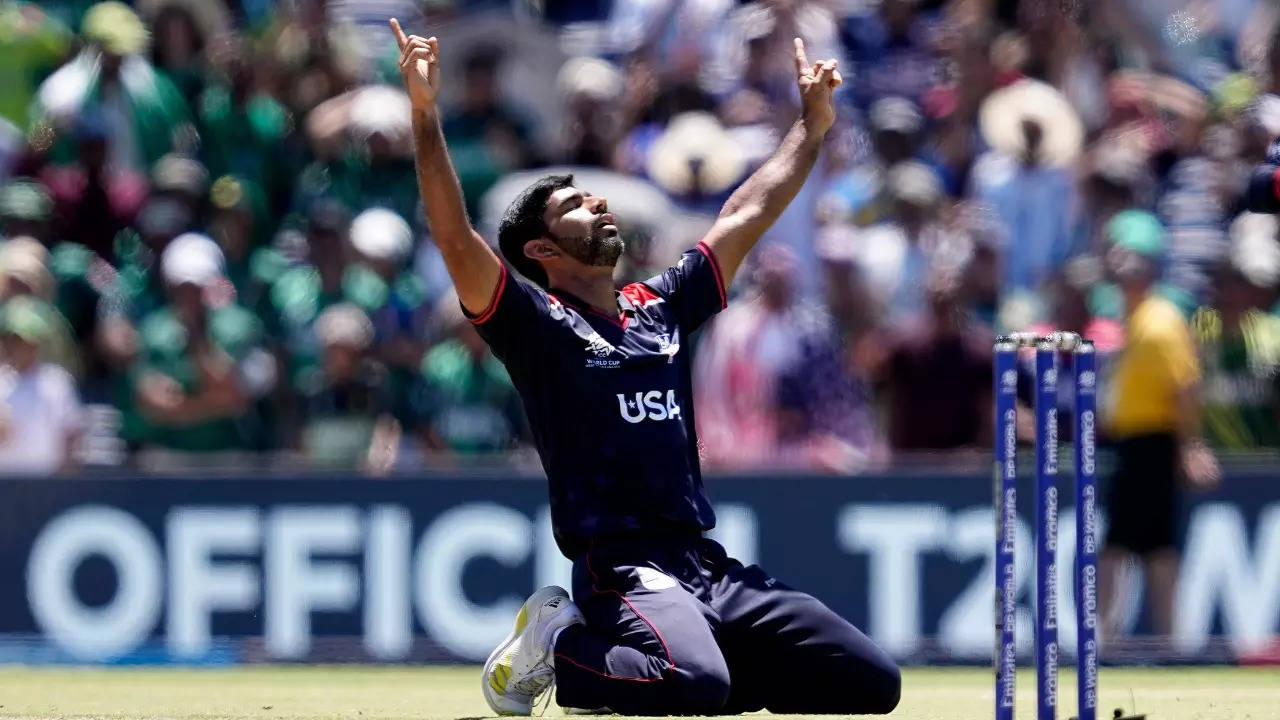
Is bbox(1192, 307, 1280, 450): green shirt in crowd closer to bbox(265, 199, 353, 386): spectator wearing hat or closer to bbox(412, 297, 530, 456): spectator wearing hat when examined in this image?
bbox(412, 297, 530, 456): spectator wearing hat

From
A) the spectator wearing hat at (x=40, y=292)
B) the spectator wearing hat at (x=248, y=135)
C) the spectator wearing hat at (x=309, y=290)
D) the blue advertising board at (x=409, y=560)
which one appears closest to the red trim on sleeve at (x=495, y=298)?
the blue advertising board at (x=409, y=560)

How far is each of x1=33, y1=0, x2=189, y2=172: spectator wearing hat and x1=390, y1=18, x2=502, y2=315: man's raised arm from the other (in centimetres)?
671

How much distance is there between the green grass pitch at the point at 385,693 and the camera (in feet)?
24.7

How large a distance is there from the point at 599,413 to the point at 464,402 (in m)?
4.74

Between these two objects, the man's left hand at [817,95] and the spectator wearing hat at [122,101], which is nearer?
the man's left hand at [817,95]

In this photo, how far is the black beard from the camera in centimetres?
716

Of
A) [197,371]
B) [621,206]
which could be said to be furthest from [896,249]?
[197,371]

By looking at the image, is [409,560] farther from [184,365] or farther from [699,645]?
[699,645]

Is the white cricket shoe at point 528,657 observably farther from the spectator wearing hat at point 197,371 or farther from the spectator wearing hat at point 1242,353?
the spectator wearing hat at point 1242,353

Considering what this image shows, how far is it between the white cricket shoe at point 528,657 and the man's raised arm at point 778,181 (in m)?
1.38

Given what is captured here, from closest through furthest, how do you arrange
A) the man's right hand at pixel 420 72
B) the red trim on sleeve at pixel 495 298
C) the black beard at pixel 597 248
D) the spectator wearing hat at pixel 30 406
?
the man's right hand at pixel 420 72 < the red trim on sleeve at pixel 495 298 < the black beard at pixel 597 248 < the spectator wearing hat at pixel 30 406

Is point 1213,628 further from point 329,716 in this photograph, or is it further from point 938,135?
point 329,716

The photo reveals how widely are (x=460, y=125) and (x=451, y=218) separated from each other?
640 cm

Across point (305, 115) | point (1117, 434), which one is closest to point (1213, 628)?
point (1117, 434)
